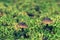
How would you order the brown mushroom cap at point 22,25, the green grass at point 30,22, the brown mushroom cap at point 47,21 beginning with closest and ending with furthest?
1. the green grass at point 30,22
2. the brown mushroom cap at point 22,25
3. the brown mushroom cap at point 47,21

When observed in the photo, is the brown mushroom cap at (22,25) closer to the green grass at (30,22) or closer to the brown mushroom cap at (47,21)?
the green grass at (30,22)

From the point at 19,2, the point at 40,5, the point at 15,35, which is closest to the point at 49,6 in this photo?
the point at 40,5

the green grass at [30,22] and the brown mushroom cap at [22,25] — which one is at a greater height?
the brown mushroom cap at [22,25]

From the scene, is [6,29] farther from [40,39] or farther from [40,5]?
[40,5]

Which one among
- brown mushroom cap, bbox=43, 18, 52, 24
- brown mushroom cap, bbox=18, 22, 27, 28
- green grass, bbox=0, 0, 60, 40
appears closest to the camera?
green grass, bbox=0, 0, 60, 40

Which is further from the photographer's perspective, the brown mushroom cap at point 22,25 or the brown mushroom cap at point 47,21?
the brown mushroom cap at point 47,21

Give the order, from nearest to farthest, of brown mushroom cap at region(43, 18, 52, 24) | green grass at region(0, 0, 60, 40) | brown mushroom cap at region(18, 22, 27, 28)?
green grass at region(0, 0, 60, 40) → brown mushroom cap at region(18, 22, 27, 28) → brown mushroom cap at region(43, 18, 52, 24)

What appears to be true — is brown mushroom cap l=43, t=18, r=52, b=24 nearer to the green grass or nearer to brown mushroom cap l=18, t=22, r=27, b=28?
the green grass

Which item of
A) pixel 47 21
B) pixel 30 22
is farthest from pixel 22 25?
pixel 47 21

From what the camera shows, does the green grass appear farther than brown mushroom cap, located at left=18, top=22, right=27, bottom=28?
No

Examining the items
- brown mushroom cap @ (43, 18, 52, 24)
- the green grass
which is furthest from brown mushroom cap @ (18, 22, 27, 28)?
brown mushroom cap @ (43, 18, 52, 24)

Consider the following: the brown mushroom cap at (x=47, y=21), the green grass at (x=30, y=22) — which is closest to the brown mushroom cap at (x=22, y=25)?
the green grass at (x=30, y=22)

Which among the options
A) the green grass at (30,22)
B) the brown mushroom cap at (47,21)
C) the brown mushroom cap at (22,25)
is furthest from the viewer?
the brown mushroom cap at (47,21)
